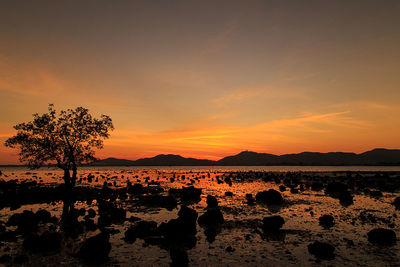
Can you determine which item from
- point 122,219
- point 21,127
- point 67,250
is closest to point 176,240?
point 67,250

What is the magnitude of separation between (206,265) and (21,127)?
38.9 m

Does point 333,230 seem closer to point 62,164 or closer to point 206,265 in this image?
point 206,265

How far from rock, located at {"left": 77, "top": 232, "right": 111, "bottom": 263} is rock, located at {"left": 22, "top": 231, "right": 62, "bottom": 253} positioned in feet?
7.02

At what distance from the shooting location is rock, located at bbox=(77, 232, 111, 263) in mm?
13633

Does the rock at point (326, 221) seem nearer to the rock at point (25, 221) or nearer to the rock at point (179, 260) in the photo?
the rock at point (179, 260)

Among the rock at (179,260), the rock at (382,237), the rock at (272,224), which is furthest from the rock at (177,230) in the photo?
the rock at (382,237)

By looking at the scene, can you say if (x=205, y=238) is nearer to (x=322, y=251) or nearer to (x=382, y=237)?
(x=322, y=251)

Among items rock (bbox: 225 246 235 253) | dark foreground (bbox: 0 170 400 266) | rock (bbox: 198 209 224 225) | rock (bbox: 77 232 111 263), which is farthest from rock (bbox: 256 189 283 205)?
rock (bbox: 77 232 111 263)

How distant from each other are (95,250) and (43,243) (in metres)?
3.87

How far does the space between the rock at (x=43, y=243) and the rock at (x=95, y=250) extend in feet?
7.02

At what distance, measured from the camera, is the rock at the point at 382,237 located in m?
15.9

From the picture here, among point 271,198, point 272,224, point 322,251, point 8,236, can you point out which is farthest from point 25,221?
point 271,198

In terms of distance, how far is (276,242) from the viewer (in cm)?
1652

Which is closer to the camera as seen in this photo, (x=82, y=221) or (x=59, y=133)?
(x=82, y=221)
